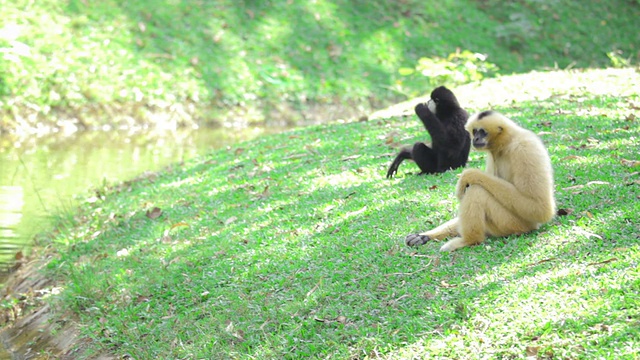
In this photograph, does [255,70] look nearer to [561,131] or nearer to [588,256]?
[561,131]

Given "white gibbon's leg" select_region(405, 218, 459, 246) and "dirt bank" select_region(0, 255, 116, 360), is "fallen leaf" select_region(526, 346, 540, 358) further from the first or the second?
"dirt bank" select_region(0, 255, 116, 360)

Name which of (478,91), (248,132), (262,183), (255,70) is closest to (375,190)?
(262,183)

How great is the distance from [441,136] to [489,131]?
2.63m

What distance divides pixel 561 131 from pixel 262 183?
13.0ft

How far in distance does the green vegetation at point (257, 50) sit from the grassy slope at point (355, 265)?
9516 mm

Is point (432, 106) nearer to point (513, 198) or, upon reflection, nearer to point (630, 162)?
point (630, 162)

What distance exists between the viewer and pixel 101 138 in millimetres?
18906

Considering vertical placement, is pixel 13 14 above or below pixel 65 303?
above

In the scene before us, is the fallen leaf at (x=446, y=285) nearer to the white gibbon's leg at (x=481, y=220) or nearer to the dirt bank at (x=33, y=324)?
the white gibbon's leg at (x=481, y=220)

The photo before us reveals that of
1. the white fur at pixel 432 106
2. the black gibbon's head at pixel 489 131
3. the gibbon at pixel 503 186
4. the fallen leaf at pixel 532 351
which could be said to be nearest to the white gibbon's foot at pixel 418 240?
the gibbon at pixel 503 186

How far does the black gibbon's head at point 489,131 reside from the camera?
232 inches

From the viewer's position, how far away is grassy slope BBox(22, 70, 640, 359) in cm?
494

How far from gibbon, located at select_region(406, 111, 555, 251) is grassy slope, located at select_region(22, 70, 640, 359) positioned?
16cm

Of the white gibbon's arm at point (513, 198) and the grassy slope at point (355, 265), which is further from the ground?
the white gibbon's arm at point (513, 198)
